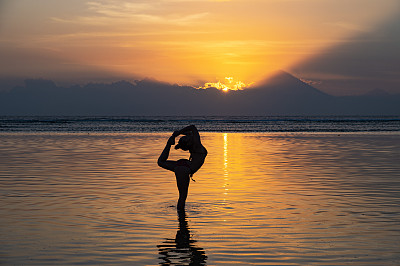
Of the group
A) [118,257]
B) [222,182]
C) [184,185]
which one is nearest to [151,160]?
[222,182]

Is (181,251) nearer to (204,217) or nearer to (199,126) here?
(204,217)

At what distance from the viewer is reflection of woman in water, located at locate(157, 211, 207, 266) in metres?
7.53

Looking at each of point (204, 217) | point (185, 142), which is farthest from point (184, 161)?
point (204, 217)

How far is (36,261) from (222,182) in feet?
29.3

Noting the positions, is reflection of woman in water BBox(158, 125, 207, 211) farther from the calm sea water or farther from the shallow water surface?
the calm sea water

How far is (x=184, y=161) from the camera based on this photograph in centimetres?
1187

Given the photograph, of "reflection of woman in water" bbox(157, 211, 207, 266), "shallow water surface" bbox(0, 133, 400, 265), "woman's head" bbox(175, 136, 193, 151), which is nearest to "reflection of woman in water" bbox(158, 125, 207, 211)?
"woman's head" bbox(175, 136, 193, 151)

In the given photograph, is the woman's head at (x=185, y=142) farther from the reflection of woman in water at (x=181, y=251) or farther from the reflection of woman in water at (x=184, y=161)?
the reflection of woman in water at (x=181, y=251)

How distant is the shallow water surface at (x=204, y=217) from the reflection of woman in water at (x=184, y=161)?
49cm

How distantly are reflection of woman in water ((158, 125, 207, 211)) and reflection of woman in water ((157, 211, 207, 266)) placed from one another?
2196mm

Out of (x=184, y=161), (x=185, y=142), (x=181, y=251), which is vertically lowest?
(x=181, y=251)

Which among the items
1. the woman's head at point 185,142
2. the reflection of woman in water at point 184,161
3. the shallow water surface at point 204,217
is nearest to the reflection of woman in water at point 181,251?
the shallow water surface at point 204,217

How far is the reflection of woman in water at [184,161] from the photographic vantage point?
1133 cm

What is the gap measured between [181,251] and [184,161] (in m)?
3.91
